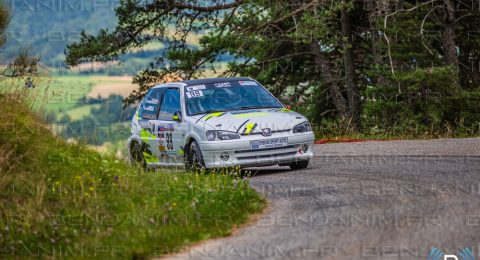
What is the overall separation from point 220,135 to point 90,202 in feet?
16.2

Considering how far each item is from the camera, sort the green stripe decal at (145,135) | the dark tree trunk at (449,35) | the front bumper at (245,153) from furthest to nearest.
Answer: the dark tree trunk at (449,35) → the green stripe decal at (145,135) → the front bumper at (245,153)

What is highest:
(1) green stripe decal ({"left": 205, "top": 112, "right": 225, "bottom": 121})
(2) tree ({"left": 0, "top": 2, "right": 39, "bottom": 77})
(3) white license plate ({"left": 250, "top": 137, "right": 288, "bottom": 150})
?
(2) tree ({"left": 0, "top": 2, "right": 39, "bottom": 77})

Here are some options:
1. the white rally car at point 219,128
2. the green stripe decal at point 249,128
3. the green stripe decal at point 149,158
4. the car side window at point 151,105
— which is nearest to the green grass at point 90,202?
the white rally car at point 219,128

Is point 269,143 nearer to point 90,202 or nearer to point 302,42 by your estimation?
point 90,202

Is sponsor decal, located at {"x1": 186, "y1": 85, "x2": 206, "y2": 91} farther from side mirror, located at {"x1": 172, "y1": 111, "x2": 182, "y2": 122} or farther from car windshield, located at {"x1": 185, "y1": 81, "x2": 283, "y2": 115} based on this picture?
side mirror, located at {"x1": 172, "y1": 111, "x2": 182, "y2": 122}

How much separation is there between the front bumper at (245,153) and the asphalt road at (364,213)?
0.92ft

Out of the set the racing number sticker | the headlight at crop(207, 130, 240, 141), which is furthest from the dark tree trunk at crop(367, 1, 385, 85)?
the headlight at crop(207, 130, 240, 141)

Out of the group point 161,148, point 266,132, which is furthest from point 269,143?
point 161,148

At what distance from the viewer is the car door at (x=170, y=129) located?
54.6 ft

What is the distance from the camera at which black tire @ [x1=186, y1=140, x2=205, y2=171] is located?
1579cm

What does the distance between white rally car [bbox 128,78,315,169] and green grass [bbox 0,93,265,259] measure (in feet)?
8.09

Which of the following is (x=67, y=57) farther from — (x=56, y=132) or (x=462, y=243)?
(x=462, y=243)

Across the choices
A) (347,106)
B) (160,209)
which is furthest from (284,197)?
(347,106)

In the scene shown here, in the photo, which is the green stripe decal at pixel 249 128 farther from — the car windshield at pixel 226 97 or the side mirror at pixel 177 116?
the side mirror at pixel 177 116
